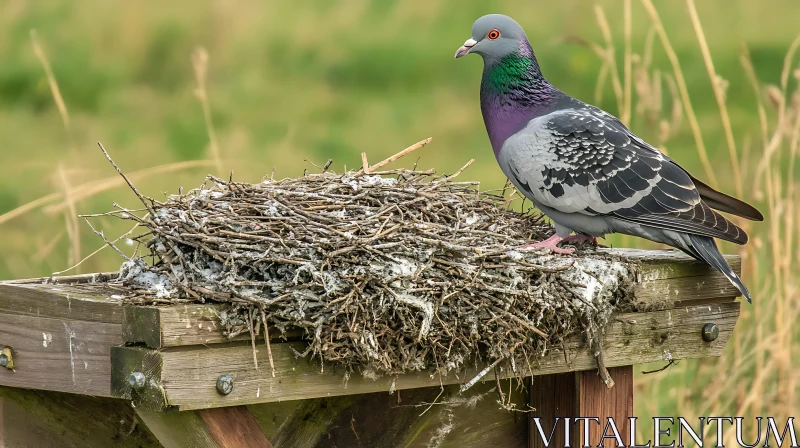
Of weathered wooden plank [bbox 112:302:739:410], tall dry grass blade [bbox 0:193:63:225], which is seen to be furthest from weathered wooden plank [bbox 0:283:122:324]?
tall dry grass blade [bbox 0:193:63:225]

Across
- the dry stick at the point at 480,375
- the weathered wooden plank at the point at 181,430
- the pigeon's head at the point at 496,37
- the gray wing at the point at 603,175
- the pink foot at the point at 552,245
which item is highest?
the pigeon's head at the point at 496,37

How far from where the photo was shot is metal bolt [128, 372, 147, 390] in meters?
2.87

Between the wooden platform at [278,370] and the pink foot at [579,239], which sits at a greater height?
the pink foot at [579,239]

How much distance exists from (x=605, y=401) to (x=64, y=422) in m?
1.68

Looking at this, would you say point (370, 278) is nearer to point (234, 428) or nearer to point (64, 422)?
point (234, 428)

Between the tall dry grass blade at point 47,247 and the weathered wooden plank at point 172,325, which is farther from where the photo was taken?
the tall dry grass blade at point 47,247

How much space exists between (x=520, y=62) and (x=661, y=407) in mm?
1989

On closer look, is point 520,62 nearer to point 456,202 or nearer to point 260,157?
point 456,202

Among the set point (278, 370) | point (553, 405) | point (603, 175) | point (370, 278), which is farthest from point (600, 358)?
point (278, 370)

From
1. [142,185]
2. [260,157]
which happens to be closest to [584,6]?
[260,157]

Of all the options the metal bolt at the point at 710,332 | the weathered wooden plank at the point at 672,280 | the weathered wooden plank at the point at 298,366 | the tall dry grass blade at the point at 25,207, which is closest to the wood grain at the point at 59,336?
the weathered wooden plank at the point at 298,366

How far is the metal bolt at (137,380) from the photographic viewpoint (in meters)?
2.87

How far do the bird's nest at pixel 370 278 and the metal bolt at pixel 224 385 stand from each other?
11cm

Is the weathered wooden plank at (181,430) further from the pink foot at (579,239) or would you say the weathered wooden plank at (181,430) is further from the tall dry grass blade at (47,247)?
the tall dry grass blade at (47,247)
